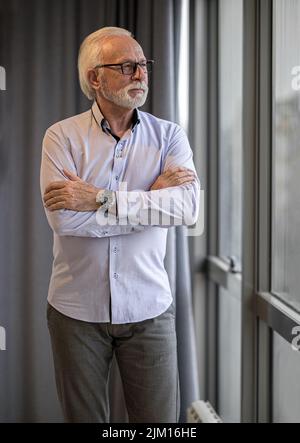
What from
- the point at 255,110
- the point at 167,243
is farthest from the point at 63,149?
the point at 255,110

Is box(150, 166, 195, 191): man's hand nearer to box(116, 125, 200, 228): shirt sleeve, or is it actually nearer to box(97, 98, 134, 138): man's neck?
box(116, 125, 200, 228): shirt sleeve

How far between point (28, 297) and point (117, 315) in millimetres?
213

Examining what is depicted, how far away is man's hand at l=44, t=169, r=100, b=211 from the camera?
1.13 meters

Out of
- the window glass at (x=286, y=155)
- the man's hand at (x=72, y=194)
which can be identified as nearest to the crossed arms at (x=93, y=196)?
the man's hand at (x=72, y=194)

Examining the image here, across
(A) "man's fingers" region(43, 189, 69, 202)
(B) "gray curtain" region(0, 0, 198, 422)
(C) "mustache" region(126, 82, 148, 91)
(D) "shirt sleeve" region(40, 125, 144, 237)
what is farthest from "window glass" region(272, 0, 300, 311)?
(A) "man's fingers" region(43, 189, 69, 202)

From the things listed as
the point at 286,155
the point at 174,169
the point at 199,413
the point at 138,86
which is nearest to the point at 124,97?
the point at 138,86

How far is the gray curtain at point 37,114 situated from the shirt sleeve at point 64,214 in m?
0.04

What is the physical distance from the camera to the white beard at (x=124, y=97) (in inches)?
45.9

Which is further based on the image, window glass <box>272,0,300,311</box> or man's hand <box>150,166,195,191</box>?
window glass <box>272,0,300,311</box>

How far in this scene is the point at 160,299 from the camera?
125 centimetres

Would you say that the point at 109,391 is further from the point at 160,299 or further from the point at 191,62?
the point at 191,62

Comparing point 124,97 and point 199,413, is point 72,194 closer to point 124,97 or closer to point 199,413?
point 124,97

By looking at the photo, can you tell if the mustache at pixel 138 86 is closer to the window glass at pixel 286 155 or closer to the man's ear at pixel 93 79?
the man's ear at pixel 93 79
